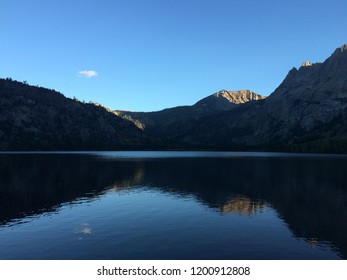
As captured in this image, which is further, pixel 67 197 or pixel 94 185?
pixel 94 185

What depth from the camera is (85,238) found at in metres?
49.5

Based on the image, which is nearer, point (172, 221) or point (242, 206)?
point (172, 221)

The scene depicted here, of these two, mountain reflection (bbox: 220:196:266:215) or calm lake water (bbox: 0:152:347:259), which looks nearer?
calm lake water (bbox: 0:152:347:259)

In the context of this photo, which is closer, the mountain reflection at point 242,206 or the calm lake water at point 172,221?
the calm lake water at point 172,221
